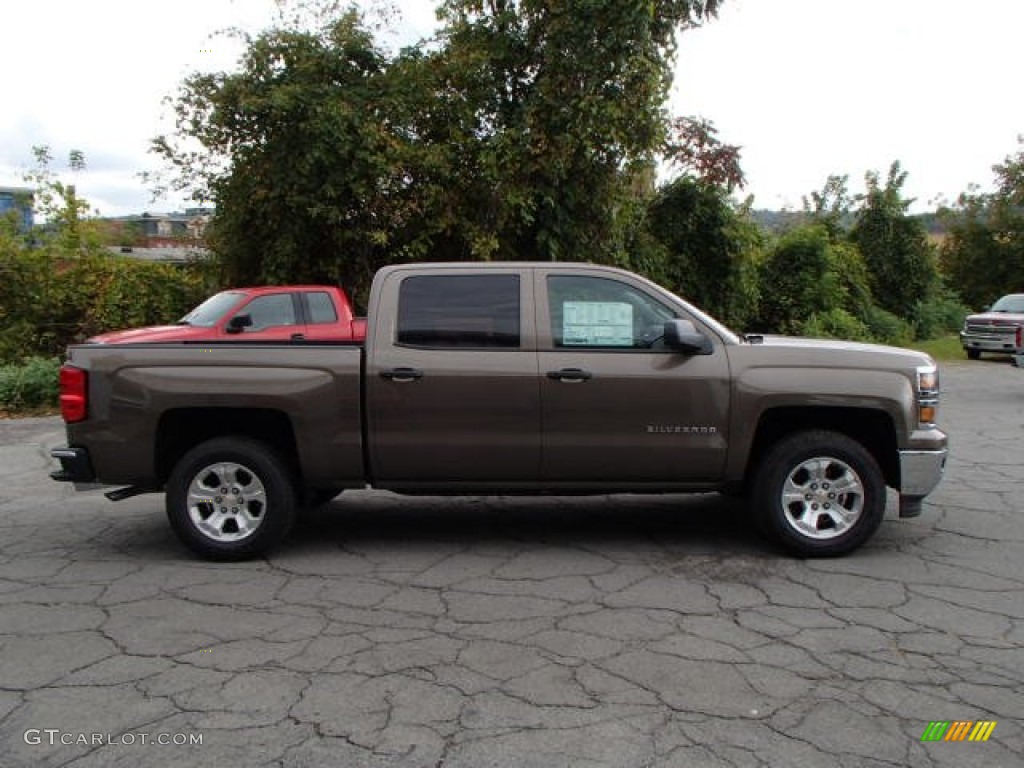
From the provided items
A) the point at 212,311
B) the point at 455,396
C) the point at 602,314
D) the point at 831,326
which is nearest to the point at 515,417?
the point at 455,396

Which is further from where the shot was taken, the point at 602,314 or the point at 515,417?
the point at 602,314

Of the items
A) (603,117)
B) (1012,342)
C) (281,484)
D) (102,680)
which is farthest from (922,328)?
(102,680)

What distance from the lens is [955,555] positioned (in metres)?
5.69

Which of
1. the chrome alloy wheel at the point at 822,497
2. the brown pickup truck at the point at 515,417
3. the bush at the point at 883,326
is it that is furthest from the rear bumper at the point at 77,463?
the bush at the point at 883,326

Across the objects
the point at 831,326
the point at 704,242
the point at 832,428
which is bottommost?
the point at 832,428

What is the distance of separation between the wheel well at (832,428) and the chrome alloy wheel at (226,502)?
309cm

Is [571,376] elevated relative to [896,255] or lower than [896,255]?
lower

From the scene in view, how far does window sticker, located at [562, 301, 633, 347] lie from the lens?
5672 millimetres

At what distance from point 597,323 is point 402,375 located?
1260mm

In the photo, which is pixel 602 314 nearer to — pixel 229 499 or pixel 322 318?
pixel 229 499

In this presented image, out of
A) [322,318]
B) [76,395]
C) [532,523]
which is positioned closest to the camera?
[76,395]

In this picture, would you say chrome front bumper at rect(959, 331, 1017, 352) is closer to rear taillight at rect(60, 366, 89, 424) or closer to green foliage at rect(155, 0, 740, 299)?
green foliage at rect(155, 0, 740, 299)

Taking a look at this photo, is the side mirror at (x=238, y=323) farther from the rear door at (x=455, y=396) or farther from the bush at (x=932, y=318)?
the bush at (x=932, y=318)

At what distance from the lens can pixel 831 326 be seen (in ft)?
67.6
